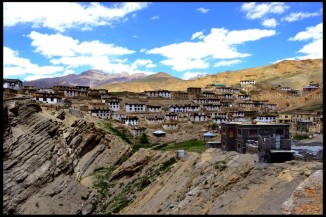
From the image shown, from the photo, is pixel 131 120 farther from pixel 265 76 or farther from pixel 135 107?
pixel 265 76

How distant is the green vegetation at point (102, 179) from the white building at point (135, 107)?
29.5 m

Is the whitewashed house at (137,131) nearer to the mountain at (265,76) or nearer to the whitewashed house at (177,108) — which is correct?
the whitewashed house at (177,108)

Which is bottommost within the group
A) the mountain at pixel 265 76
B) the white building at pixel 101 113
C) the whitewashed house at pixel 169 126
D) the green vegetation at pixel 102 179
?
the green vegetation at pixel 102 179

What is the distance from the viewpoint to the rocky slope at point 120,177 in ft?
88.9

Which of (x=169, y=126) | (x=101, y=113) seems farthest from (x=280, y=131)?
(x=101, y=113)

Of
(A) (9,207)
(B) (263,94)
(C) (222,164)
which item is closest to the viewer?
(C) (222,164)

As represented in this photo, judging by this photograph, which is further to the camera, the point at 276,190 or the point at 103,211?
the point at 103,211

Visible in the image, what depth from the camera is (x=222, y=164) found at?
121ft

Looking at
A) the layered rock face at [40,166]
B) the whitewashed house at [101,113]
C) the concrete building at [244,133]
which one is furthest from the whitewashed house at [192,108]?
the concrete building at [244,133]

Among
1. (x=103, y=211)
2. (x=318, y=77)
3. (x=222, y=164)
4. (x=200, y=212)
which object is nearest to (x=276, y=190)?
(x=200, y=212)

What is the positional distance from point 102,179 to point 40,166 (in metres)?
10.1

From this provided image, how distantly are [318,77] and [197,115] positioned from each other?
9141 centimetres

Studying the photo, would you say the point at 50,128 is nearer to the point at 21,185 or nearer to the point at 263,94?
the point at 21,185

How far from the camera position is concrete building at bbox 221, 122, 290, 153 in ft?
138
